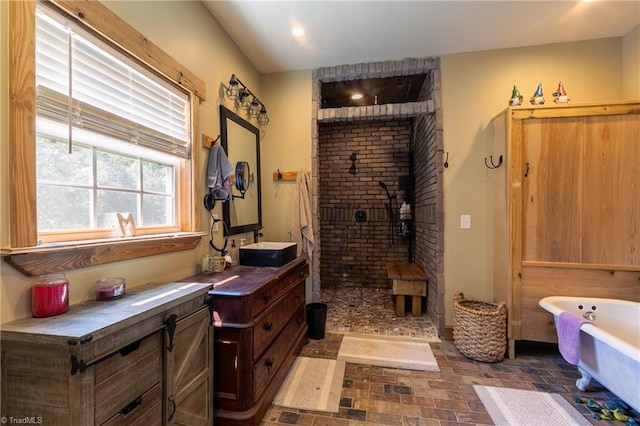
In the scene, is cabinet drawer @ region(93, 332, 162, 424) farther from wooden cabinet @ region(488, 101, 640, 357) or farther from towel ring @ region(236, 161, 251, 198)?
wooden cabinet @ region(488, 101, 640, 357)

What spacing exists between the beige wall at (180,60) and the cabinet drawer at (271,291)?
1.83 ft

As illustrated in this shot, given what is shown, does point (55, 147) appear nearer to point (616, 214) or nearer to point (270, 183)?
point (270, 183)

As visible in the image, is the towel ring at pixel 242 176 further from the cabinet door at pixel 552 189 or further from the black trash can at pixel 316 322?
the cabinet door at pixel 552 189

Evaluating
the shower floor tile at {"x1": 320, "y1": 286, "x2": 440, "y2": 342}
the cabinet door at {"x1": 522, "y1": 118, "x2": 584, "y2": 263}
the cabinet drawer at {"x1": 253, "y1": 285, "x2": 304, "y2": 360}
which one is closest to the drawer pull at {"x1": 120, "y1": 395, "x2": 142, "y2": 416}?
the cabinet drawer at {"x1": 253, "y1": 285, "x2": 304, "y2": 360}

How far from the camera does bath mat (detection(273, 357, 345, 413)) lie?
5.78 feet

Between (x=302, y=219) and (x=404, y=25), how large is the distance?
191 centimetres

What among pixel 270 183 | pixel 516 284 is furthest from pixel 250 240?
pixel 516 284

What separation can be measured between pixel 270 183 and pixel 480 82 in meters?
2.36

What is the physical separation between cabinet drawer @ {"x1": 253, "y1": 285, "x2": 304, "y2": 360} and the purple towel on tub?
1.92 meters

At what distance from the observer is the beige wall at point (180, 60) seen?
3.02 ft

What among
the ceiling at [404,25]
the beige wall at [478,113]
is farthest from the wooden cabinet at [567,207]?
the ceiling at [404,25]

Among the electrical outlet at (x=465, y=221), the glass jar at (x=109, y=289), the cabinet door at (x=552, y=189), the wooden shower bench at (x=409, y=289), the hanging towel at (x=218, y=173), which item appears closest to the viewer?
the glass jar at (x=109, y=289)

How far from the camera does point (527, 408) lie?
1705 mm

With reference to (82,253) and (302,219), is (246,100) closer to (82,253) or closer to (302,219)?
A: (302,219)
